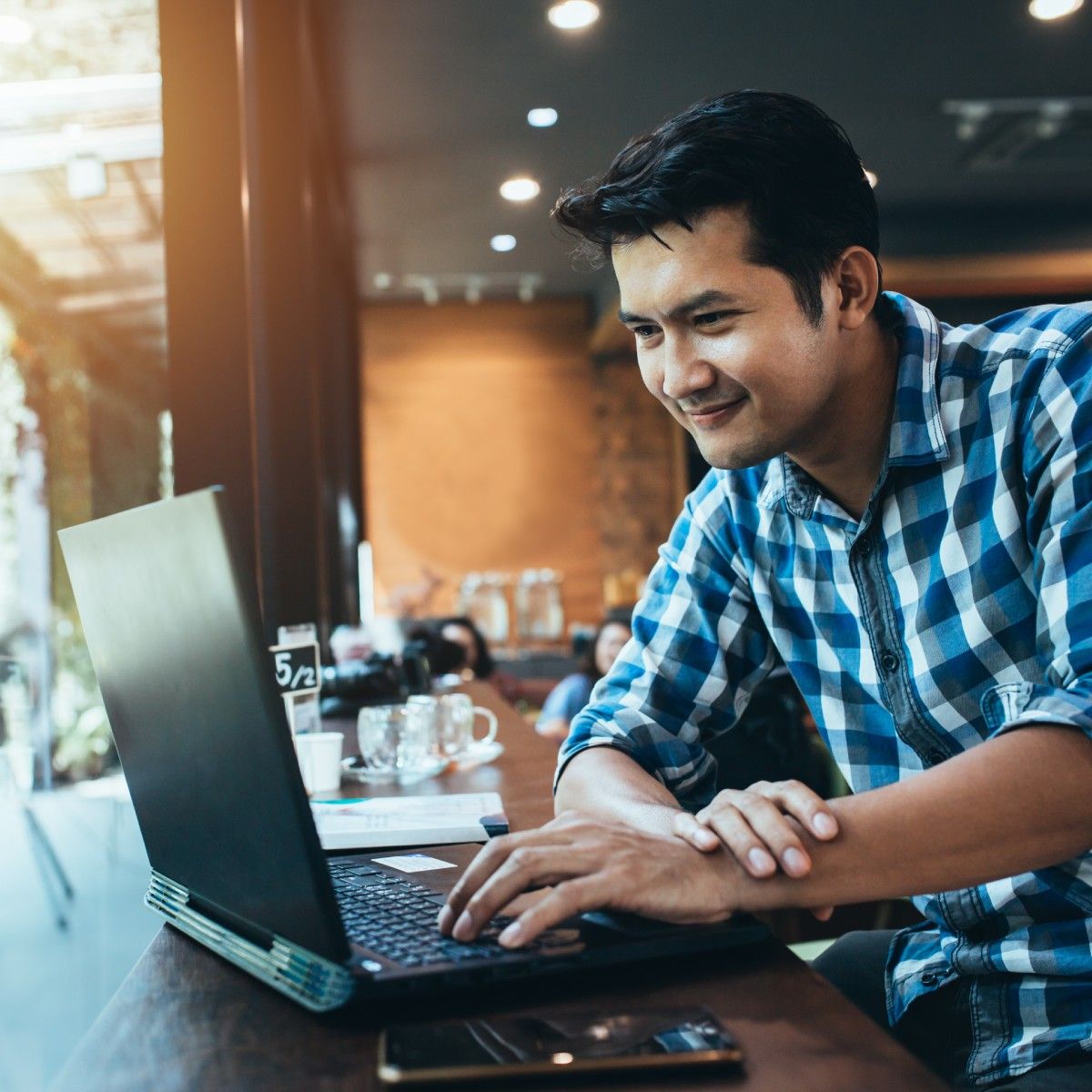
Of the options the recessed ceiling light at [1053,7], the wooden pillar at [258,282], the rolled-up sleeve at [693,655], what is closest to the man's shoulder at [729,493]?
the rolled-up sleeve at [693,655]

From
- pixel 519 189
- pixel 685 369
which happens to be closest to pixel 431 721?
pixel 685 369

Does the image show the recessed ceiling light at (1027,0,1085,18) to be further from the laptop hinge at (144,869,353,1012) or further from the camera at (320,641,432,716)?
the laptop hinge at (144,869,353,1012)

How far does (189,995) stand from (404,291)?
689 cm

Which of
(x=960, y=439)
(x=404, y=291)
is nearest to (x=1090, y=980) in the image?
(x=960, y=439)

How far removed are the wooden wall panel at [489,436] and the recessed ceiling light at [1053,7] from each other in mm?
3973

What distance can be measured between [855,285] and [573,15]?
123 inches

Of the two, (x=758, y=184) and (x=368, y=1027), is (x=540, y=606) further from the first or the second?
(x=368, y=1027)

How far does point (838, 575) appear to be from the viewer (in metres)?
1.11

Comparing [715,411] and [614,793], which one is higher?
[715,411]

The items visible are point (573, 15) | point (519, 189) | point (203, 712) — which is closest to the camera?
point (203, 712)

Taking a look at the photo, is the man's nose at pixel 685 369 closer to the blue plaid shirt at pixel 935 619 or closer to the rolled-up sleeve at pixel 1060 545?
the blue plaid shirt at pixel 935 619

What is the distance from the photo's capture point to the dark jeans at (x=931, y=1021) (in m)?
0.81

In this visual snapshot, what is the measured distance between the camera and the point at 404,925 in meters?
0.74

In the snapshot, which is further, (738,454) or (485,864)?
(738,454)
